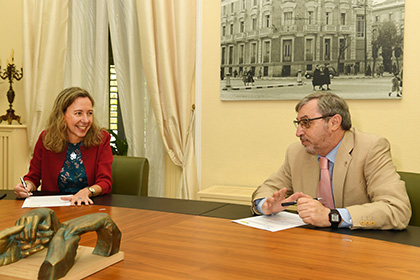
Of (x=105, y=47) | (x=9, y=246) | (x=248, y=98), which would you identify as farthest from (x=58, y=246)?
(x=105, y=47)

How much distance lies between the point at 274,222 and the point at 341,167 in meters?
0.55

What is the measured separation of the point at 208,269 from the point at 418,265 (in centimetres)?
67

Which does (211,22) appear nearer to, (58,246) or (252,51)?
(252,51)

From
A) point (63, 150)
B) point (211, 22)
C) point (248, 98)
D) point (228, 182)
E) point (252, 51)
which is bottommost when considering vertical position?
point (228, 182)

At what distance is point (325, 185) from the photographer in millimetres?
2352

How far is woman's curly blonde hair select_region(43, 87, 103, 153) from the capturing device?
9.52 feet

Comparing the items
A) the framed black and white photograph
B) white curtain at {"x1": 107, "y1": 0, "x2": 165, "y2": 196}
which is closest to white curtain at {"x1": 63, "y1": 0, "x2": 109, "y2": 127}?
white curtain at {"x1": 107, "y1": 0, "x2": 165, "y2": 196}

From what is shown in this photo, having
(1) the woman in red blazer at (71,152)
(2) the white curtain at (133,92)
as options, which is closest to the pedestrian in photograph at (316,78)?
(2) the white curtain at (133,92)

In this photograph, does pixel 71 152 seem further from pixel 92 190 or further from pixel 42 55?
pixel 42 55

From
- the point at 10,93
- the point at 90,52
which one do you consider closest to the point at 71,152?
the point at 90,52

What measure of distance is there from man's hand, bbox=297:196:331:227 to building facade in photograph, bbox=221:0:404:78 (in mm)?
2074

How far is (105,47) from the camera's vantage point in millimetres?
4750

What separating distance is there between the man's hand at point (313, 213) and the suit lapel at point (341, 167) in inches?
17.0

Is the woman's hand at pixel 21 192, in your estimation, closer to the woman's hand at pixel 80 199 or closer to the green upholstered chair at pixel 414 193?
the woman's hand at pixel 80 199
